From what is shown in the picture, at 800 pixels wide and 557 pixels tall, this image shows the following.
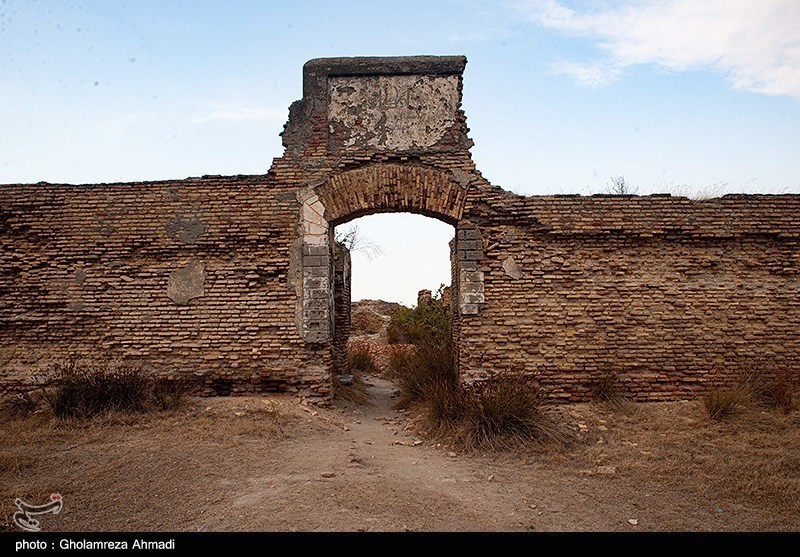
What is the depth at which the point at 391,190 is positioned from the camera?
7863 mm

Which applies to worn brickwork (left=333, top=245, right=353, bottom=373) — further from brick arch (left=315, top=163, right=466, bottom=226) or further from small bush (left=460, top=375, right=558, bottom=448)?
small bush (left=460, top=375, right=558, bottom=448)

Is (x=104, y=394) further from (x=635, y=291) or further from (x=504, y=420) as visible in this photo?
(x=635, y=291)

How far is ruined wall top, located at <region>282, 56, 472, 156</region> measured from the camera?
7.98 metres

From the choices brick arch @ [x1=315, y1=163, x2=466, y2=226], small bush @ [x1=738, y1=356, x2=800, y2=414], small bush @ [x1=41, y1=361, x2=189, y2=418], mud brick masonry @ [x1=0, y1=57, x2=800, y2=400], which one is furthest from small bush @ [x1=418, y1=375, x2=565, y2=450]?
small bush @ [x1=41, y1=361, x2=189, y2=418]

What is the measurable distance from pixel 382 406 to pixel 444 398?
241 centimetres

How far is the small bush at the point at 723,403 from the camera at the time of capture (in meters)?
6.57

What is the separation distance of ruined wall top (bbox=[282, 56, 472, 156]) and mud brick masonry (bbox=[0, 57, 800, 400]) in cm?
2

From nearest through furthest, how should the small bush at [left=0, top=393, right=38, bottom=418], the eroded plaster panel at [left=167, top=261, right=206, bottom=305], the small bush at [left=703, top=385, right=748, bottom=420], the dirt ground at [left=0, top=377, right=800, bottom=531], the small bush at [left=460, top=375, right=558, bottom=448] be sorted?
the dirt ground at [left=0, top=377, right=800, bottom=531]
the small bush at [left=460, top=375, right=558, bottom=448]
the small bush at [left=703, top=385, right=748, bottom=420]
the small bush at [left=0, top=393, right=38, bottom=418]
the eroded plaster panel at [left=167, top=261, right=206, bottom=305]

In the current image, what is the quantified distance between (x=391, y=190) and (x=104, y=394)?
4517 mm

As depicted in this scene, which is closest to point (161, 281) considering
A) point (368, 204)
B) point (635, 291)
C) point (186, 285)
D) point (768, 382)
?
point (186, 285)

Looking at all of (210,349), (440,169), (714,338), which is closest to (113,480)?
(210,349)

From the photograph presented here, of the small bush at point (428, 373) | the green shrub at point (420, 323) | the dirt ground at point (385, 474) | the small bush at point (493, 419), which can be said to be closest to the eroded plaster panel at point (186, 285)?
the dirt ground at point (385, 474)
